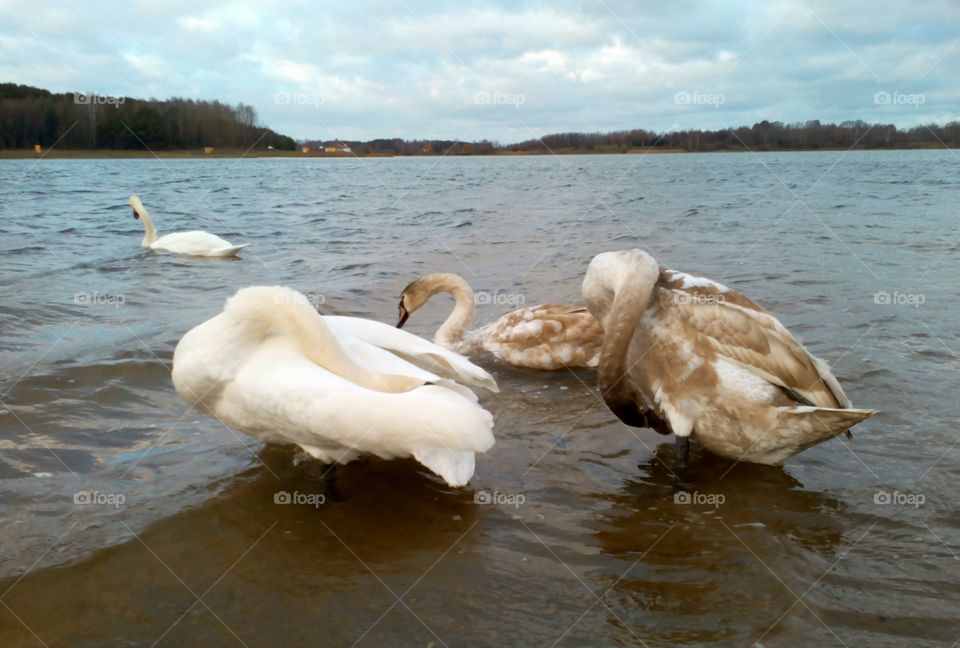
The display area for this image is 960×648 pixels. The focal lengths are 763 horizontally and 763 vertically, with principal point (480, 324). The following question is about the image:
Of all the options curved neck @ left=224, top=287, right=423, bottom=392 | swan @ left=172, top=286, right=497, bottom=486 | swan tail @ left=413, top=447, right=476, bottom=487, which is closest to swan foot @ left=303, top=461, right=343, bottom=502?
swan @ left=172, top=286, right=497, bottom=486

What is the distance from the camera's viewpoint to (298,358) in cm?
416

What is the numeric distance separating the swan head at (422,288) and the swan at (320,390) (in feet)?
11.4

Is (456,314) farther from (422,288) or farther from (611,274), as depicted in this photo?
(611,274)

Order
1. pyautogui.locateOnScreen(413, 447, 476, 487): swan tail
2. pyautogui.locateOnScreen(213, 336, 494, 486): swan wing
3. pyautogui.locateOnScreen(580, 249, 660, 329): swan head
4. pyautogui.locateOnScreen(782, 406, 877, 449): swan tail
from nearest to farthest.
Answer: pyautogui.locateOnScreen(213, 336, 494, 486): swan wing → pyautogui.locateOnScreen(413, 447, 476, 487): swan tail → pyautogui.locateOnScreen(782, 406, 877, 449): swan tail → pyautogui.locateOnScreen(580, 249, 660, 329): swan head

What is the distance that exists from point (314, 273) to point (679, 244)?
6786 millimetres

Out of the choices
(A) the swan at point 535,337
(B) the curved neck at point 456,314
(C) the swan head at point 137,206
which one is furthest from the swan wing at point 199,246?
(A) the swan at point 535,337

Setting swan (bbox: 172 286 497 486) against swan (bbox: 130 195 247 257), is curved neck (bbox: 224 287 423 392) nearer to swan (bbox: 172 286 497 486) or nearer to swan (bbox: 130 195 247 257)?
swan (bbox: 172 286 497 486)

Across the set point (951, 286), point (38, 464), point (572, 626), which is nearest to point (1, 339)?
point (38, 464)

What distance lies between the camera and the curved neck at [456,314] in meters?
7.95

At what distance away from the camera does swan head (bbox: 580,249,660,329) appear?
462cm

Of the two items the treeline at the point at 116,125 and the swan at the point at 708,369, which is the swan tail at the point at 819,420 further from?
the treeline at the point at 116,125

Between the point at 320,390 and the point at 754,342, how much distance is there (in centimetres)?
254

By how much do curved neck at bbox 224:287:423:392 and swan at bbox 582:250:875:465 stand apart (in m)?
1.38

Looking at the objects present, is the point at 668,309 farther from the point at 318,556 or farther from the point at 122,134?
the point at 122,134
